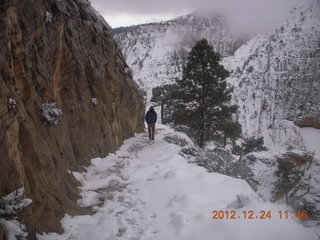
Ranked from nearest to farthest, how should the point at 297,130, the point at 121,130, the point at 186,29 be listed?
the point at 121,130, the point at 297,130, the point at 186,29

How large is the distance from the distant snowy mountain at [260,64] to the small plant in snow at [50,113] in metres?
49.5

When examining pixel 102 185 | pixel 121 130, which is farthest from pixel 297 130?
pixel 102 185

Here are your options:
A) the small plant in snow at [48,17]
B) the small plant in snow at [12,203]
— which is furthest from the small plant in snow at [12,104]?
the small plant in snow at [48,17]

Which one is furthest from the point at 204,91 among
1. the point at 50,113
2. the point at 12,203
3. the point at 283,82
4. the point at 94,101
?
the point at 283,82

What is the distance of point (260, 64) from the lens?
87.1 meters

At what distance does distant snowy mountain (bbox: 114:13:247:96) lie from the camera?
4167 inches

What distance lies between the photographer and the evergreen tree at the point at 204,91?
15.2 m

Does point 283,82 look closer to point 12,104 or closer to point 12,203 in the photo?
point 12,104

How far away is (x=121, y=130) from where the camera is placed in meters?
12.9

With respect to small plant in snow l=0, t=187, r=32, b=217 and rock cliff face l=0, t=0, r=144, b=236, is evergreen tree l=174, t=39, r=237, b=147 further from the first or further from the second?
small plant in snow l=0, t=187, r=32, b=217

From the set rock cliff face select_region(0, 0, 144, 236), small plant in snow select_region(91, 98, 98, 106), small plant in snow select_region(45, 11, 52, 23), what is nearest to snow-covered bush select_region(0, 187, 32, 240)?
rock cliff face select_region(0, 0, 144, 236)

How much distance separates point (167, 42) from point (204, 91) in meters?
112

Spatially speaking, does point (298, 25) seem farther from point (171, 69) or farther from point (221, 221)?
point (221, 221)

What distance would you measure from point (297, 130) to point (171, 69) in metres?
57.8
